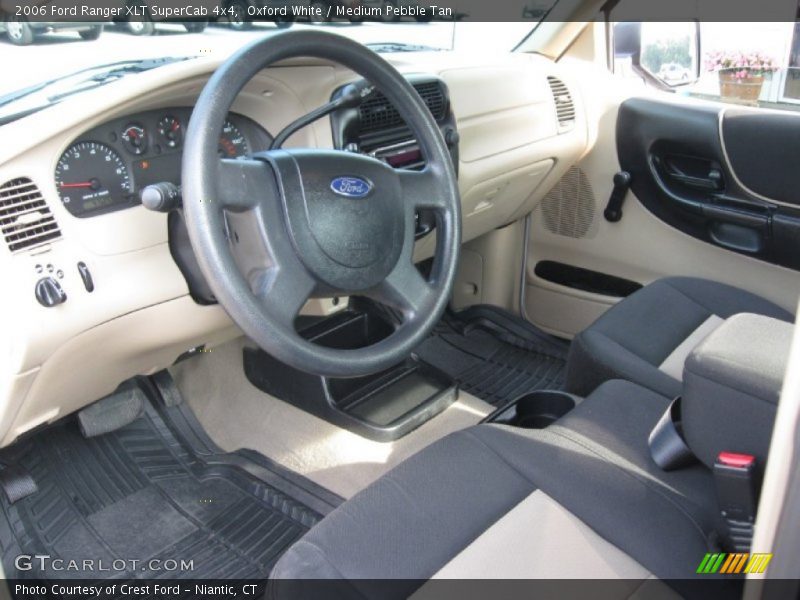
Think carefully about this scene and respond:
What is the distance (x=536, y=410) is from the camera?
167cm

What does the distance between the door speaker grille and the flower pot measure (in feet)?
1.59

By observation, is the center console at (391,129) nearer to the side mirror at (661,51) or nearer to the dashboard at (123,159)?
the dashboard at (123,159)

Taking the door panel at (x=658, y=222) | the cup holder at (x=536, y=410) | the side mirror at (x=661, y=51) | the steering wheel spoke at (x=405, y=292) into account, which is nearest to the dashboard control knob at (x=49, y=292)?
the steering wheel spoke at (x=405, y=292)

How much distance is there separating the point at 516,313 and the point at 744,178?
2.92ft

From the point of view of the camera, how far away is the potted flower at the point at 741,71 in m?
2.12

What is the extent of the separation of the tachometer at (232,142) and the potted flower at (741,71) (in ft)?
4.72

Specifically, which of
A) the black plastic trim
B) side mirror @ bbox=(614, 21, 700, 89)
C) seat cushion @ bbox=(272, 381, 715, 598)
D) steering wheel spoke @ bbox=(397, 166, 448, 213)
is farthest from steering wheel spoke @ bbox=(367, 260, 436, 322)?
side mirror @ bbox=(614, 21, 700, 89)

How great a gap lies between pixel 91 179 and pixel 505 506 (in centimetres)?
89

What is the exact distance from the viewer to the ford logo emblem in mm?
1223

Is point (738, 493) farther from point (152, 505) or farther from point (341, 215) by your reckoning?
point (152, 505)

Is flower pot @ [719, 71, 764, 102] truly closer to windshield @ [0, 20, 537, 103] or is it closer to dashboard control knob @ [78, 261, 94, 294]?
windshield @ [0, 20, 537, 103]

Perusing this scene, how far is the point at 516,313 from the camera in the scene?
2709 millimetres

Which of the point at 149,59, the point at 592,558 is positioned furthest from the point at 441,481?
the point at 149,59

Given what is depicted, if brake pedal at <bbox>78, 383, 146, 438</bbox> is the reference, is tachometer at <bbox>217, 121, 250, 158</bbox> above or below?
above
